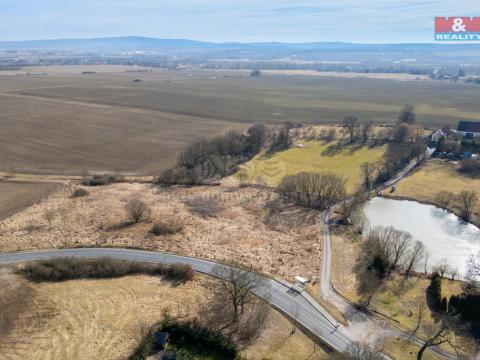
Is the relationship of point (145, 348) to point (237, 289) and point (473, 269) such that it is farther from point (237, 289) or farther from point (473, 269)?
point (473, 269)

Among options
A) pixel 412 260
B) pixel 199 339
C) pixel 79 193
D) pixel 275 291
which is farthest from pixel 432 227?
Result: pixel 79 193

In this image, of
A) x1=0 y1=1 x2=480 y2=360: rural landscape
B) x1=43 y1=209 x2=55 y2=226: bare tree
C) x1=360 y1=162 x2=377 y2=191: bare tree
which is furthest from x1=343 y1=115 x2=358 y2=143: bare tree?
x1=43 y1=209 x2=55 y2=226: bare tree

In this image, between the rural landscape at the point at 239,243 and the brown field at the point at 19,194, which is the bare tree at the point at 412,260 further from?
the brown field at the point at 19,194

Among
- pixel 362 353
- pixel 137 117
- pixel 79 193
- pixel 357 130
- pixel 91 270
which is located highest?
pixel 137 117

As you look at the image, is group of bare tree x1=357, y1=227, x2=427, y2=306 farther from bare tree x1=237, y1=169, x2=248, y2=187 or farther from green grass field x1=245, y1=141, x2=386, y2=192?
bare tree x1=237, y1=169, x2=248, y2=187

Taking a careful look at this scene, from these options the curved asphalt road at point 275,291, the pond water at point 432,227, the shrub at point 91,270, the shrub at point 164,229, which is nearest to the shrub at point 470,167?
the pond water at point 432,227

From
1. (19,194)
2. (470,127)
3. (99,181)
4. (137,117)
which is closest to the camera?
(19,194)

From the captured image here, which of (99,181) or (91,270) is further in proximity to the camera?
(99,181)
